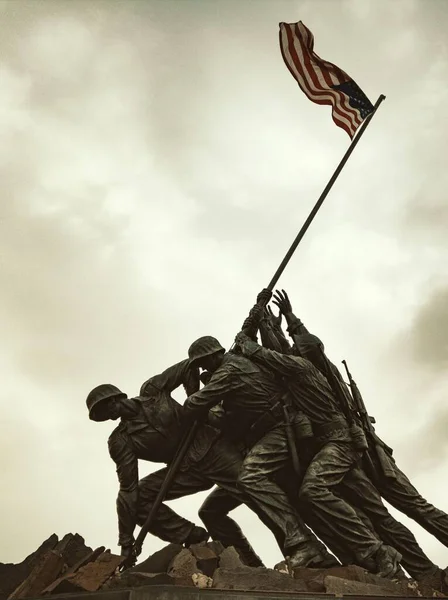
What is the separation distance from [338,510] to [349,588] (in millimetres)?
1483

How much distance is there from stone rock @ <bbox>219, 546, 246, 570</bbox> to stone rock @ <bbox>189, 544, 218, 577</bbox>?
101mm

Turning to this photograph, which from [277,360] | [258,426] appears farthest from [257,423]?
[277,360]

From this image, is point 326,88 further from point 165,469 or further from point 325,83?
point 165,469

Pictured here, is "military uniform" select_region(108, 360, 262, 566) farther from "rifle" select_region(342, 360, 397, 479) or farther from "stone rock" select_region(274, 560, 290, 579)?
"rifle" select_region(342, 360, 397, 479)

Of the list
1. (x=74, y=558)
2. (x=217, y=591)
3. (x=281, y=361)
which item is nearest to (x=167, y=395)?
(x=281, y=361)

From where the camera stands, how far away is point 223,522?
10117mm

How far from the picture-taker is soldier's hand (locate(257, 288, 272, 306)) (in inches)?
428

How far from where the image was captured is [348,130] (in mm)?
12312

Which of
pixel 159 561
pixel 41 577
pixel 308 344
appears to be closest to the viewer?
pixel 159 561

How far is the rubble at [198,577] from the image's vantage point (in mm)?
7695

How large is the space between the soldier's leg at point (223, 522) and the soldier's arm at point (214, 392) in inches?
49.2

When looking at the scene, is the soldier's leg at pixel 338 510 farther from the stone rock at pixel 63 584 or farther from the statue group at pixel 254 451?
the stone rock at pixel 63 584

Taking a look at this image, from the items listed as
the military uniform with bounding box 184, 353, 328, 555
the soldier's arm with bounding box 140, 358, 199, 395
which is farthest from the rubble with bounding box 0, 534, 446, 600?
the soldier's arm with bounding box 140, 358, 199, 395

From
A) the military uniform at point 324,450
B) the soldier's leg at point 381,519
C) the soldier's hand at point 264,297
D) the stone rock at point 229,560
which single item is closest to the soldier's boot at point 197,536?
the military uniform at point 324,450
